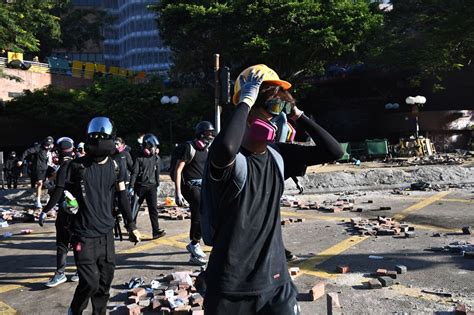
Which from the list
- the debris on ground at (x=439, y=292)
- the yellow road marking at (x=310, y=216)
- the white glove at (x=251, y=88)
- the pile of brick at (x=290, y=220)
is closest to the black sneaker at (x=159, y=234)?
the pile of brick at (x=290, y=220)

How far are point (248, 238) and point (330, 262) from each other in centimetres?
404

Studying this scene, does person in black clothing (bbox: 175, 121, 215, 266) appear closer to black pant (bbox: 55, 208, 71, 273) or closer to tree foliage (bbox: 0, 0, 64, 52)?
black pant (bbox: 55, 208, 71, 273)

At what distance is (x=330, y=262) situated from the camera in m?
5.96

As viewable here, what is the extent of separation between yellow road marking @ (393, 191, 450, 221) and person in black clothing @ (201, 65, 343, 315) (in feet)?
24.6

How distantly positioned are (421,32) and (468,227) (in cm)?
1904

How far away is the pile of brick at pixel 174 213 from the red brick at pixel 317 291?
221 inches

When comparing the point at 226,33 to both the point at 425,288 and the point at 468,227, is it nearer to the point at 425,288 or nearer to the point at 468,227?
the point at 468,227

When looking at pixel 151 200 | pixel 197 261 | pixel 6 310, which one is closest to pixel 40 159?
pixel 151 200

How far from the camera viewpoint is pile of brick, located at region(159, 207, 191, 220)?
32.8 feet

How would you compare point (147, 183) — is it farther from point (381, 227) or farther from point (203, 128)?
point (381, 227)

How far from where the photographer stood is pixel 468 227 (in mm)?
7539

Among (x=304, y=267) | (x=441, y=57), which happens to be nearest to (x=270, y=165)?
(x=304, y=267)

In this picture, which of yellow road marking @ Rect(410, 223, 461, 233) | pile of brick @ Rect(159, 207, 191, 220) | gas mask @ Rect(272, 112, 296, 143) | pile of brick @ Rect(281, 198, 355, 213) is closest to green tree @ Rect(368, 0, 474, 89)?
pile of brick @ Rect(281, 198, 355, 213)

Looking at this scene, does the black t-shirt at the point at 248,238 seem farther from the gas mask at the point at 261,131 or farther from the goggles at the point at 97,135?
the goggles at the point at 97,135
